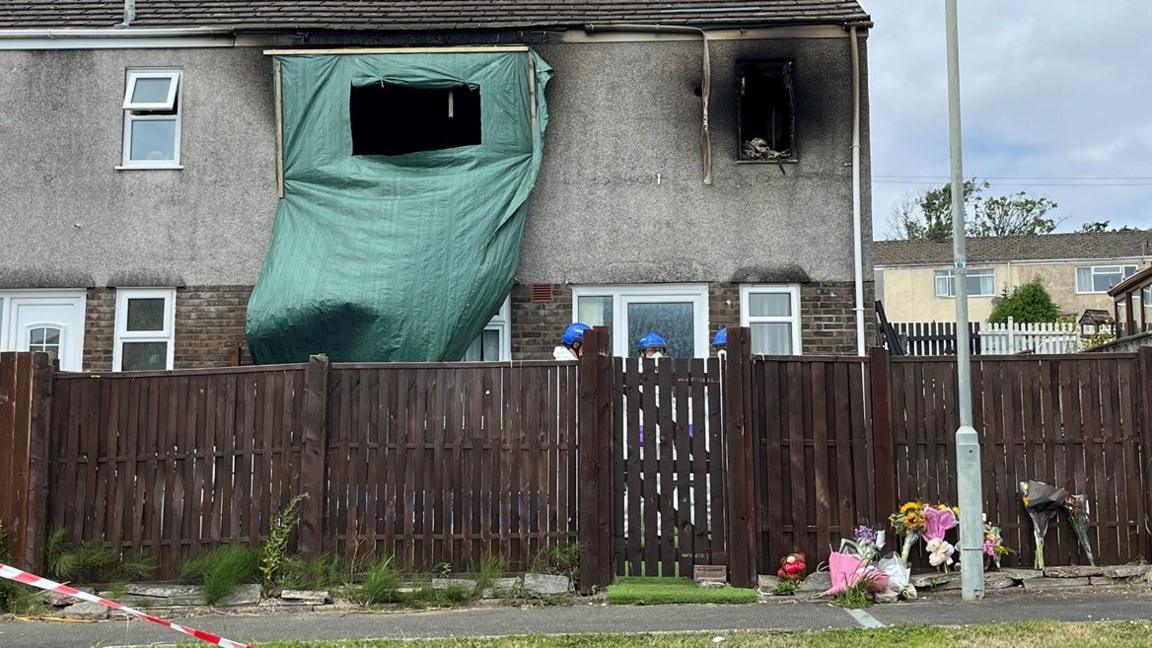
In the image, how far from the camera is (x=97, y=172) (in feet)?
37.4

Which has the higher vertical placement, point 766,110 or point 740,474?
point 766,110

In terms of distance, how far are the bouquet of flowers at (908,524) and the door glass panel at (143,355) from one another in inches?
305

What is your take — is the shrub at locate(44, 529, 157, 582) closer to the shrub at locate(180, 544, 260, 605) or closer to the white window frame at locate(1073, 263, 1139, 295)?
the shrub at locate(180, 544, 260, 605)

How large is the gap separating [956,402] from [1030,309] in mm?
30092

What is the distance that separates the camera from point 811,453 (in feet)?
24.9

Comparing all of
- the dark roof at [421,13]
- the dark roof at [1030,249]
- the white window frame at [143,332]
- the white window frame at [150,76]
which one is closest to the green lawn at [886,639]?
the white window frame at [143,332]

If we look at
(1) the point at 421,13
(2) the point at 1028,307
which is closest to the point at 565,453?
(1) the point at 421,13

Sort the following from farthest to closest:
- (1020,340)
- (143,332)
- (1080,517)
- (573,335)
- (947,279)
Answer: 1. (947,279)
2. (1020,340)
3. (143,332)
4. (573,335)
5. (1080,517)

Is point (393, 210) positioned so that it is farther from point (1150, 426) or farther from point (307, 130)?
point (1150, 426)

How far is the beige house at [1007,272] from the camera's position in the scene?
4028cm

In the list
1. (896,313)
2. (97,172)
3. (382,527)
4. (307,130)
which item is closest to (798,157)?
(307,130)

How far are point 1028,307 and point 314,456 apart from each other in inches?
1281

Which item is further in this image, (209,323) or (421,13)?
(421,13)

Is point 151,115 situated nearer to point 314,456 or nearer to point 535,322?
point 535,322
